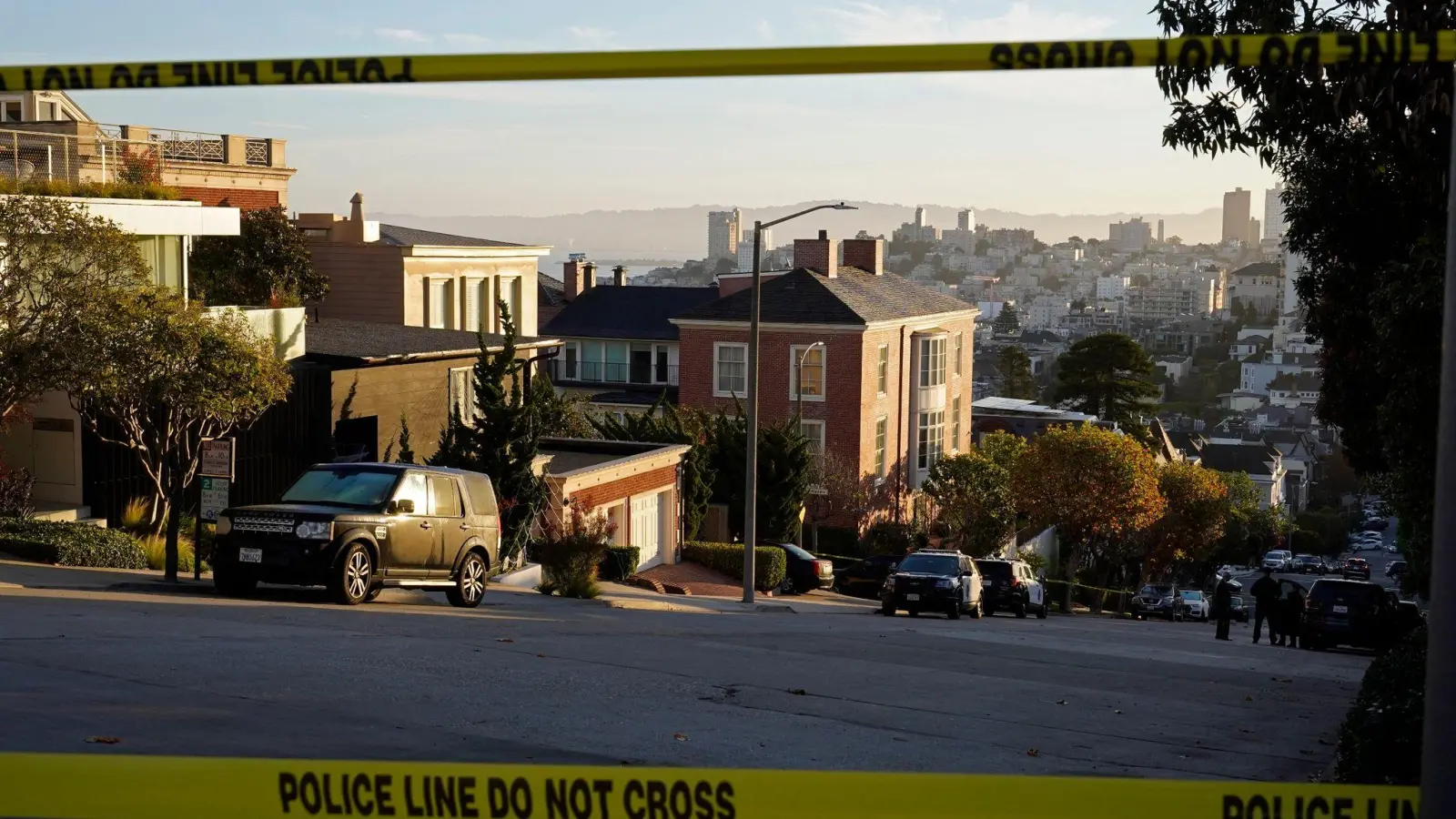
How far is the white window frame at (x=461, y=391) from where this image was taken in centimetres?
3403

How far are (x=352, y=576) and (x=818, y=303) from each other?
39.0 metres

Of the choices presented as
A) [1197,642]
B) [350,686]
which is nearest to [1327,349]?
[1197,642]

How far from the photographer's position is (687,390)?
5762 centimetres

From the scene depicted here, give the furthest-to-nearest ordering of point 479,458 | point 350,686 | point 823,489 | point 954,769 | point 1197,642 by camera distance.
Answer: point 823,489 → point 479,458 → point 1197,642 → point 350,686 → point 954,769

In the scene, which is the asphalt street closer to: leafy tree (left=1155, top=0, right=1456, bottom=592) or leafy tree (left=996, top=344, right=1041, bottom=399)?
leafy tree (left=1155, top=0, right=1456, bottom=592)

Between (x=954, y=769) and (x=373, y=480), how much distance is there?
1101cm

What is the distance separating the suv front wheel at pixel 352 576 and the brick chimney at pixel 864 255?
4786 centimetres

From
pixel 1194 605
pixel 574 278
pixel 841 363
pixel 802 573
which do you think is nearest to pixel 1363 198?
pixel 802 573

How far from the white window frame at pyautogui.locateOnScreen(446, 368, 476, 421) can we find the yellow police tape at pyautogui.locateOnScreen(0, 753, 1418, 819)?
2935cm

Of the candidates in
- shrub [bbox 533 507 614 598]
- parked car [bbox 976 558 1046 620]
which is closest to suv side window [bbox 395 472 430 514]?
shrub [bbox 533 507 614 598]

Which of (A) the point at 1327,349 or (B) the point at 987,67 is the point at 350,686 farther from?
(A) the point at 1327,349

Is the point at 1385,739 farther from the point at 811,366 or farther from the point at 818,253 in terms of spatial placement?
the point at 818,253

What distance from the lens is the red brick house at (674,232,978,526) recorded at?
180ft

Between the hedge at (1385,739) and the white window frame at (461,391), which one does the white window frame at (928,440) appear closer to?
the white window frame at (461,391)
